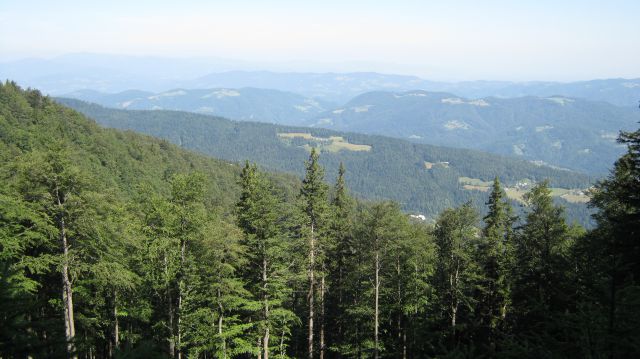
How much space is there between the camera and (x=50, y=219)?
59.5ft

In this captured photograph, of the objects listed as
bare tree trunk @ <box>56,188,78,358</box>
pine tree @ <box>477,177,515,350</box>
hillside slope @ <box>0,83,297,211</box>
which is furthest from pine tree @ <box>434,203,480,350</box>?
hillside slope @ <box>0,83,297,211</box>

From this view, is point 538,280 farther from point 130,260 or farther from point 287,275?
point 130,260

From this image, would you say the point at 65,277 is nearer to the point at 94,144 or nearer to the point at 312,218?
the point at 312,218

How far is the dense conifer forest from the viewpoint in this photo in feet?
57.6

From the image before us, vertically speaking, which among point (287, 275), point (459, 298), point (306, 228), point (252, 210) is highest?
point (252, 210)

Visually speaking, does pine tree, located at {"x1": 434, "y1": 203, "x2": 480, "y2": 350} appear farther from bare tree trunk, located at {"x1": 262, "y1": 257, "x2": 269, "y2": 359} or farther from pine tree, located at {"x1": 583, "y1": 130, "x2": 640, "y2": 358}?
bare tree trunk, located at {"x1": 262, "y1": 257, "x2": 269, "y2": 359}

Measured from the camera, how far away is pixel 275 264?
25.3m

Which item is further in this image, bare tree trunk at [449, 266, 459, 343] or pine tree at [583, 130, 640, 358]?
bare tree trunk at [449, 266, 459, 343]

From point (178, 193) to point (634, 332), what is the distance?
1855 centimetres

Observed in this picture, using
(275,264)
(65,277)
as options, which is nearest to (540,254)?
(275,264)

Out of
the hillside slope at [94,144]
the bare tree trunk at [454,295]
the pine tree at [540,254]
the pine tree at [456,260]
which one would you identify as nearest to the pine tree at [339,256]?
the pine tree at [456,260]

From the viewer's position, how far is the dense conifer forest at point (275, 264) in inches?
691

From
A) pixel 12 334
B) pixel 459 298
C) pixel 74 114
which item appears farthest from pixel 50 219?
pixel 74 114

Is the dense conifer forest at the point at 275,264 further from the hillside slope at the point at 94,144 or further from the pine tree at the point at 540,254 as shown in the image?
the hillside slope at the point at 94,144
